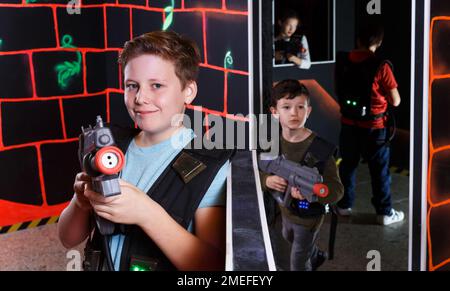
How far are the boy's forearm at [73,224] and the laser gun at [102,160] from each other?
0.82ft

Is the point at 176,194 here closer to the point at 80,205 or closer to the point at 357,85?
the point at 80,205

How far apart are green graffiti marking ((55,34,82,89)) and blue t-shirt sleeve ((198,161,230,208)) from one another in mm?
2758

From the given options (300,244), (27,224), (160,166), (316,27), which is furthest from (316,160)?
(27,224)

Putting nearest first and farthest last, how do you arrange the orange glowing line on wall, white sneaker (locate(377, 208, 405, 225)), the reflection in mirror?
the orange glowing line on wall → white sneaker (locate(377, 208, 405, 225)) → the reflection in mirror

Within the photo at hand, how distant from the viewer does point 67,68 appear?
149 inches

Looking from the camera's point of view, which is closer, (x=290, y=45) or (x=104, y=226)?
(x=104, y=226)

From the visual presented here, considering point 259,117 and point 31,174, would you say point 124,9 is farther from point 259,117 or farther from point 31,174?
point 259,117

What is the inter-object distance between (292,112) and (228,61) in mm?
468

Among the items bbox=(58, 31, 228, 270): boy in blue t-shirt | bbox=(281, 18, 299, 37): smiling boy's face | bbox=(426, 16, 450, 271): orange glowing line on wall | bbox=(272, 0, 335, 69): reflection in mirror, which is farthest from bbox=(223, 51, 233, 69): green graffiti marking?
bbox=(58, 31, 228, 270): boy in blue t-shirt

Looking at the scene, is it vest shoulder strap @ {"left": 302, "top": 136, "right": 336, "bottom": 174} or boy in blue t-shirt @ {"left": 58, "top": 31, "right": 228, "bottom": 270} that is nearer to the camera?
boy in blue t-shirt @ {"left": 58, "top": 31, "right": 228, "bottom": 270}

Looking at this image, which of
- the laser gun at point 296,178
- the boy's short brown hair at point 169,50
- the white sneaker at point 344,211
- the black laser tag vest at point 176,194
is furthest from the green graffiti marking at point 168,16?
the black laser tag vest at point 176,194

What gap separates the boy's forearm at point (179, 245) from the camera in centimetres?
108

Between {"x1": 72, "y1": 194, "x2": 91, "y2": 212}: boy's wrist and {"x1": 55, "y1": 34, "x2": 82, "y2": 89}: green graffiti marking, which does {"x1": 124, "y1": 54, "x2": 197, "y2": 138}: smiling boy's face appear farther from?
{"x1": 55, "y1": 34, "x2": 82, "y2": 89}: green graffiti marking

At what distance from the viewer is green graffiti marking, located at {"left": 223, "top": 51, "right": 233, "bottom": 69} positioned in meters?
2.65
